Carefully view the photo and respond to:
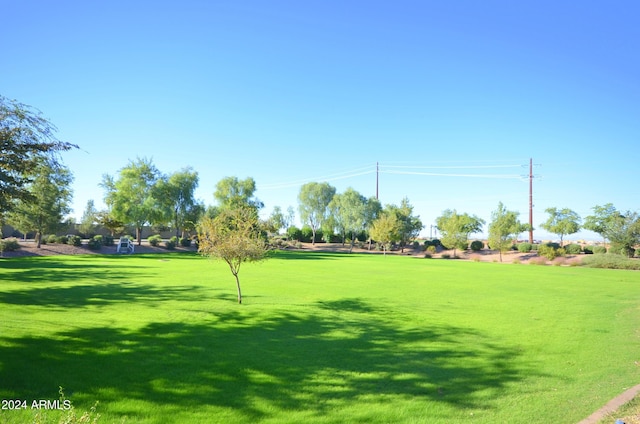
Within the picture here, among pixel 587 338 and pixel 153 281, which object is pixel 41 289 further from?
pixel 587 338

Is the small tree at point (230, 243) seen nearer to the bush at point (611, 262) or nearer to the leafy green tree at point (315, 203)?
the bush at point (611, 262)

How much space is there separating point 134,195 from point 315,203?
3494 cm

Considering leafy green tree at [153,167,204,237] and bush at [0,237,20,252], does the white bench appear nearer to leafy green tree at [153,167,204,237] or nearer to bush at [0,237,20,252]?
leafy green tree at [153,167,204,237]

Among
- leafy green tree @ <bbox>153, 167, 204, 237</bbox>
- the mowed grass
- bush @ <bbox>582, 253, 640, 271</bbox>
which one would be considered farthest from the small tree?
leafy green tree @ <bbox>153, 167, 204, 237</bbox>

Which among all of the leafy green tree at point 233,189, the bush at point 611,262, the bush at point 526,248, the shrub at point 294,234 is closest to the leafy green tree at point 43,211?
the leafy green tree at point 233,189

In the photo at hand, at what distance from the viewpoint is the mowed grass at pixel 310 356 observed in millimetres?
5195

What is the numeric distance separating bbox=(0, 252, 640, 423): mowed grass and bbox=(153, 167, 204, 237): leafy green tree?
37.0m

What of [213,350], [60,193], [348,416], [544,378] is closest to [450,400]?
[348,416]

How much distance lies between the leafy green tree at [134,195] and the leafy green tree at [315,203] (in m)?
30.8

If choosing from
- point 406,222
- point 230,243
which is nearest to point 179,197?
point 406,222

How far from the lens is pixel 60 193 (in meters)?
40.5

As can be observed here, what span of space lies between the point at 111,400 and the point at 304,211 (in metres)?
70.9

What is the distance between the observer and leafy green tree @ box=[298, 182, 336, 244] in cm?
7494

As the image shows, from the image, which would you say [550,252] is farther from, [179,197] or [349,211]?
[179,197]
